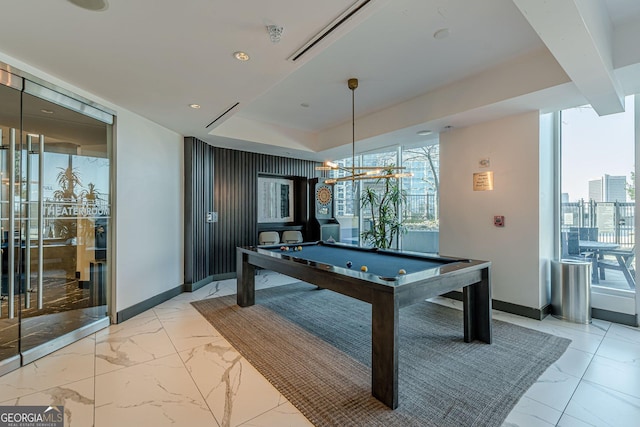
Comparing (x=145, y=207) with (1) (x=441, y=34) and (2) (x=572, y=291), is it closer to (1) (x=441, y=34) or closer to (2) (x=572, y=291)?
(1) (x=441, y=34)

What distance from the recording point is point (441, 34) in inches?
107

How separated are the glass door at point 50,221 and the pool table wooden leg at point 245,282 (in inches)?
62.0

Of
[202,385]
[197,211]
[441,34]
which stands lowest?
[202,385]

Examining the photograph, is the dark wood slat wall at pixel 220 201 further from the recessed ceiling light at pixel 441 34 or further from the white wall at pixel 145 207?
the recessed ceiling light at pixel 441 34

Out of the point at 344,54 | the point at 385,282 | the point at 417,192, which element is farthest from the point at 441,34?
the point at 417,192

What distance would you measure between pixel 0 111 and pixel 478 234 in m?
5.46

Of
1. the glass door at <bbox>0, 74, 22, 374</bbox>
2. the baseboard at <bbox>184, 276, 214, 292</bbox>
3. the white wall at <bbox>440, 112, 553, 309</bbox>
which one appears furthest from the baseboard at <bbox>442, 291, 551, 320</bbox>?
the glass door at <bbox>0, 74, 22, 374</bbox>

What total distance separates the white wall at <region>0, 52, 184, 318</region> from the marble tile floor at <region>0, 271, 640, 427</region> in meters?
0.85

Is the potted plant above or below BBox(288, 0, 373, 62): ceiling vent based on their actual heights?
below

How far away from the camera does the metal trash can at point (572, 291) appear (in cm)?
355

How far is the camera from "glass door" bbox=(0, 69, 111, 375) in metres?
2.58

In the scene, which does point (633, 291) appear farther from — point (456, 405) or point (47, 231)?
point (47, 231)

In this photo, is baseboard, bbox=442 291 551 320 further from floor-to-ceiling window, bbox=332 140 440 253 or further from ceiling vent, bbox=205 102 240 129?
ceiling vent, bbox=205 102 240 129

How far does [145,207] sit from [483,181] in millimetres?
4747
